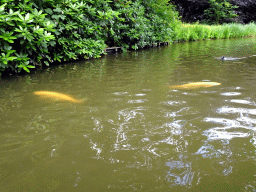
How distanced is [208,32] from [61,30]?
14.1 m

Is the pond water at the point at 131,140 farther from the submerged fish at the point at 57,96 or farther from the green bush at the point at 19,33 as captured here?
the green bush at the point at 19,33

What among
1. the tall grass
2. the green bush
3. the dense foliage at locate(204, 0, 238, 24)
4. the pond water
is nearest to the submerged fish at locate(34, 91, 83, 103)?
the pond water

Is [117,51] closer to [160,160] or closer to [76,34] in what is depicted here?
[76,34]

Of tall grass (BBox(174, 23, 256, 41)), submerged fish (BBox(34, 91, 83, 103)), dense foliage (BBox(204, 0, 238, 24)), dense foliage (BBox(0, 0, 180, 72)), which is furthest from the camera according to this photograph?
dense foliage (BBox(204, 0, 238, 24))

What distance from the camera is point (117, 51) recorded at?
359 inches

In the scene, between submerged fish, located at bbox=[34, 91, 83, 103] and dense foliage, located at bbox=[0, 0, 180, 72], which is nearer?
submerged fish, located at bbox=[34, 91, 83, 103]

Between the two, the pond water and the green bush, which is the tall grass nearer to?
the green bush

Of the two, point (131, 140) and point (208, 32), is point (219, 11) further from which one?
point (131, 140)

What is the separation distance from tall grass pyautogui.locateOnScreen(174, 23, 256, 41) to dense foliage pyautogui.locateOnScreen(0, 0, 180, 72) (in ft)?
15.6

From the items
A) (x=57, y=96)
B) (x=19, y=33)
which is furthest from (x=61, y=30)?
(x=57, y=96)

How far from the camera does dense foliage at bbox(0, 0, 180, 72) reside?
3.88 metres

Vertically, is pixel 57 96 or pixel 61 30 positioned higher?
pixel 61 30

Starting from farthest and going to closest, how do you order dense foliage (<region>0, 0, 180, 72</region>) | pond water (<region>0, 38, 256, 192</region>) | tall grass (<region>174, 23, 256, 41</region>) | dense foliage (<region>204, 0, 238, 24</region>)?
1. dense foliage (<region>204, 0, 238, 24</region>)
2. tall grass (<region>174, 23, 256, 41</region>)
3. dense foliage (<region>0, 0, 180, 72</region>)
4. pond water (<region>0, 38, 256, 192</region>)

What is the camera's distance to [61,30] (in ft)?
17.0
